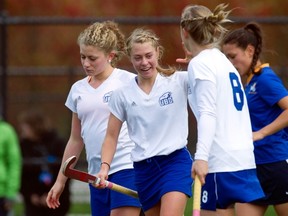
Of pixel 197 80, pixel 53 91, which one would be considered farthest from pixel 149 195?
pixel 53 91

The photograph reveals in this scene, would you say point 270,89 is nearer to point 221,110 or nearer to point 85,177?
point 221,110

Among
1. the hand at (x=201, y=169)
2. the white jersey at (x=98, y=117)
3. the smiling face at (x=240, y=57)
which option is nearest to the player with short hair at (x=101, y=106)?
the white jersey at (x=98, y=117)

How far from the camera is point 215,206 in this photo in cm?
721

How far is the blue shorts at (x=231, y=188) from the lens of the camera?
23.0 ft

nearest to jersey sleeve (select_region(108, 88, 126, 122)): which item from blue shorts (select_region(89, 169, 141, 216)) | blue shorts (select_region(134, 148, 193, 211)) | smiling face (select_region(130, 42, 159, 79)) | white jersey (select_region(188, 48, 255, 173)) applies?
smiling face (select_region(130, 42, 159, 79))

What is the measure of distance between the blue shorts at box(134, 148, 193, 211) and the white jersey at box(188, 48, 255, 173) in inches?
16.4

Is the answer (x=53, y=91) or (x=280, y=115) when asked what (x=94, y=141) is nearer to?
(x=280, y=115)

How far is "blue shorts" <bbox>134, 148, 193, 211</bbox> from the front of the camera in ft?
24.2

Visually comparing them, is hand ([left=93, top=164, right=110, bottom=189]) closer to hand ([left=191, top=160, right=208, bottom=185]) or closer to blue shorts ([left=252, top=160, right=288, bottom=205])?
hand ([left=191, top=160, right=208, bottom=185])

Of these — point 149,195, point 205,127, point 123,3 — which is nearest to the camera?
point 205,127

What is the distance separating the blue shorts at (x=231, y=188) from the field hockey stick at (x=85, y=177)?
65 cm

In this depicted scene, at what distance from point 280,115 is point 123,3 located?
450 inches

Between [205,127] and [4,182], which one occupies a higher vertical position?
[205,127]

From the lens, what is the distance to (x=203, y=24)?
23.3ft
